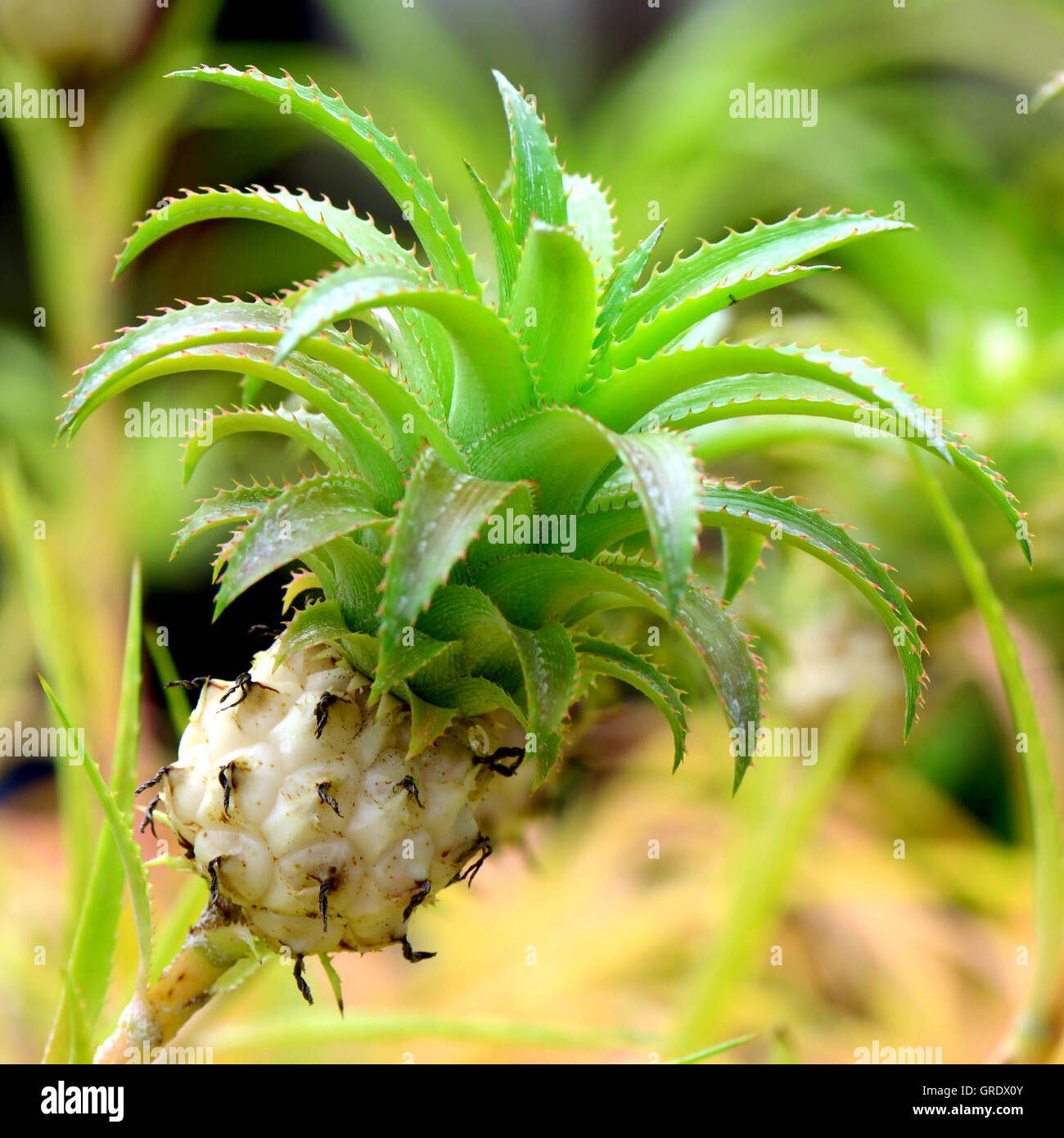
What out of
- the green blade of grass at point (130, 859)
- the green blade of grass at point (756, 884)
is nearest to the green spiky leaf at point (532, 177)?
the green blade of grass at point (130, 859)

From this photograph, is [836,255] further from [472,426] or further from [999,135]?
[472,426]

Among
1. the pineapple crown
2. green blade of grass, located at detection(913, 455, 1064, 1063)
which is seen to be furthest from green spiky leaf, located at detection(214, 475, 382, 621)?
green blade of grass, located at detection(913, 455, 1064, 1063)

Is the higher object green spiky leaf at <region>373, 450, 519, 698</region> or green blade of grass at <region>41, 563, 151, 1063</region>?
green spiky leaf at <region>373, 450, 519, 698</region>

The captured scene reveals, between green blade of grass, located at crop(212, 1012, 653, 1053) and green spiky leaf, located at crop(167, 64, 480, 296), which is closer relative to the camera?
green spiky leaf, located at crop(167, 64, 480, 296)

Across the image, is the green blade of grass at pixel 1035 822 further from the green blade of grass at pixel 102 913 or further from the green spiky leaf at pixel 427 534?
the green blade of grass at pixel 102 913

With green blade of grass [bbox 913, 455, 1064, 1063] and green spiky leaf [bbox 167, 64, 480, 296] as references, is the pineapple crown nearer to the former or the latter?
green spiky leaf [bbox 167, 64, 480, 296]

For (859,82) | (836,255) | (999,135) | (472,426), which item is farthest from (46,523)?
(999,135)
